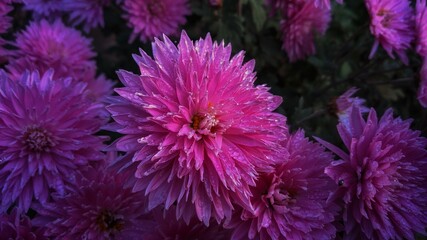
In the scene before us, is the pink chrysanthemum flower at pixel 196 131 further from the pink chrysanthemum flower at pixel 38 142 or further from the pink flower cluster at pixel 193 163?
the pink chrysanthemum flower at pixel 38 142

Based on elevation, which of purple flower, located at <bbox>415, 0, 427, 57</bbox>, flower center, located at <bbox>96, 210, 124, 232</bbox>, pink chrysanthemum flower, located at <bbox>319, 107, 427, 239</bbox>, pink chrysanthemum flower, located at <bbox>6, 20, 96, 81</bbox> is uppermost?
pink chrysanthemum flower, located at <bbox>6, 20, 96, 81</bbox>

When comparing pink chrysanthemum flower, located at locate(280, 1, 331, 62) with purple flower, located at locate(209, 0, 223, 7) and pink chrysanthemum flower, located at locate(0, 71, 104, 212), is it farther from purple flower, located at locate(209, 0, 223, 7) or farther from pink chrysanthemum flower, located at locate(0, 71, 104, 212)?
pink chrysanthemum flower, located at locate(0, 71, 104, 212)

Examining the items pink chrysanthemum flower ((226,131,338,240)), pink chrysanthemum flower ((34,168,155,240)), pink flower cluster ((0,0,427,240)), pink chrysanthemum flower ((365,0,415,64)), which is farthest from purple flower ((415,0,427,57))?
pink chrysanthemum flower ((34,168,155,240))

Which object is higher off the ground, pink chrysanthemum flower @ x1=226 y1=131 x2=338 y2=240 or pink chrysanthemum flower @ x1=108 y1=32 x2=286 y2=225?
pink chrysanthemum flower @ x1=108 y1=32 x2=286 y2=225

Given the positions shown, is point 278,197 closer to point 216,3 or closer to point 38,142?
point 38,142

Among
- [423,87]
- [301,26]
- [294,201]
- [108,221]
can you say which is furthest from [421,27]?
[108,221]

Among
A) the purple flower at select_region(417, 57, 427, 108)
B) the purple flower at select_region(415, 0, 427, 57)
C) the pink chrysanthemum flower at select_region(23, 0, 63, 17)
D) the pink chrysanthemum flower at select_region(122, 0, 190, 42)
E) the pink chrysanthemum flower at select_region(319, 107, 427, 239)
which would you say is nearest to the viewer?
the pink chrysanthemum flower at select_region(319, 107, 427, 239)

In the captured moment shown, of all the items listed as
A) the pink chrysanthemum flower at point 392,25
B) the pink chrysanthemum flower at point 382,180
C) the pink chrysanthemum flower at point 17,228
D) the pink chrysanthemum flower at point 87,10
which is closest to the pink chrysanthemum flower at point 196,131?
the pink chrysanthemum flower at point 382,180
